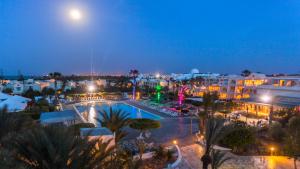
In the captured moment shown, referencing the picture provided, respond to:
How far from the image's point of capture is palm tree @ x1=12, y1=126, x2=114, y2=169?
5.10 meters

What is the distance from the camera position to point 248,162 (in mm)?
11375

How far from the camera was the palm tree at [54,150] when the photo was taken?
5098 millimetres

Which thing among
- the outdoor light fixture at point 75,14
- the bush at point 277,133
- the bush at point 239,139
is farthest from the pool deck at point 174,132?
the outdoor light fixture at point 75,14

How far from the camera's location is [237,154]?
12.7m

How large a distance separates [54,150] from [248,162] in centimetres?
989

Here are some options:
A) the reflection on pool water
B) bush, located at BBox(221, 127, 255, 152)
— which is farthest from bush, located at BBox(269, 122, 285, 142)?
the reflection on pool water

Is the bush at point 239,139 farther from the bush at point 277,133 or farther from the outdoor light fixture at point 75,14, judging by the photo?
the outdoor light fixture at point 75,14

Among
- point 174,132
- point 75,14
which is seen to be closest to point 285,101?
point 174,132

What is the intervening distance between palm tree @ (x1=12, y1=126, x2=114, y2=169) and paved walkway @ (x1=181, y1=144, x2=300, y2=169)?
668 centimetres

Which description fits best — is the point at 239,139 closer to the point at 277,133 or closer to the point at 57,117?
the point at 277,133

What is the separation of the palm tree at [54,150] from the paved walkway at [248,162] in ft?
21.9

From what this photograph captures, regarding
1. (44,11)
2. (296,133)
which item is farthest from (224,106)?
(44,11)

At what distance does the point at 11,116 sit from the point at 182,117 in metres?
16.9

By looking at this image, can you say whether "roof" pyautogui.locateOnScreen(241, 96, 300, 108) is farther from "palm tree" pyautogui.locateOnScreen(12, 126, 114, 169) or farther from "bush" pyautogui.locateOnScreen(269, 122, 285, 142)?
"palm tree" pyautogui.locateOnScreen(12, 126, 114, 169)
